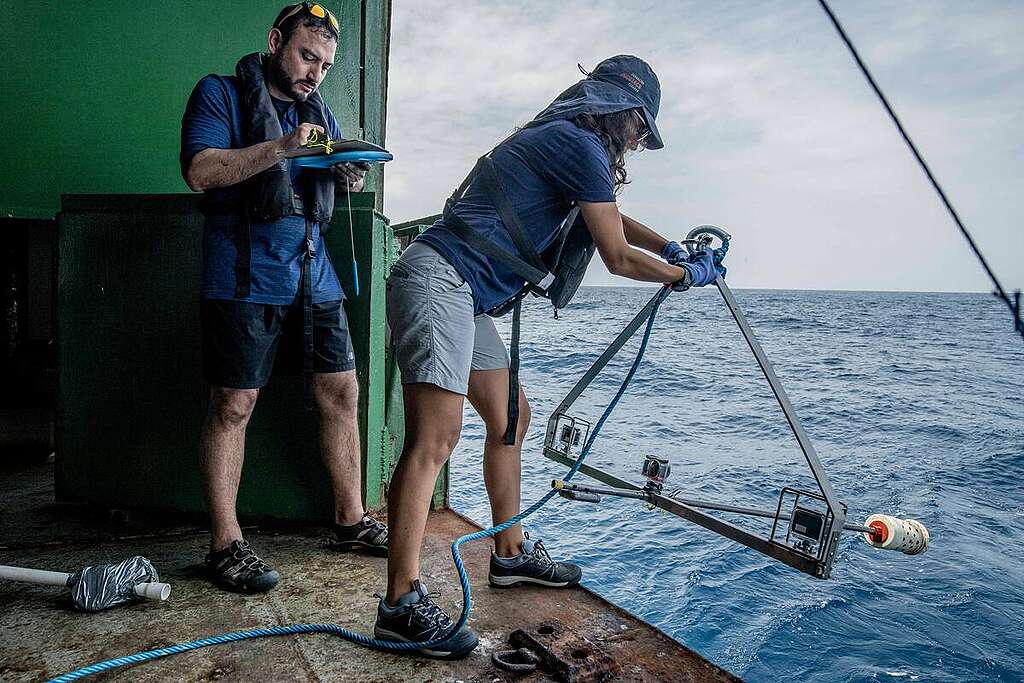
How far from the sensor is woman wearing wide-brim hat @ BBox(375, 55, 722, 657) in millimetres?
2090

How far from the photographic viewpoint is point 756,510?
2.20 metres

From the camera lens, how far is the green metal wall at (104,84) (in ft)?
13.1

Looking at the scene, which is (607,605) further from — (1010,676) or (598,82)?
(1010,676)

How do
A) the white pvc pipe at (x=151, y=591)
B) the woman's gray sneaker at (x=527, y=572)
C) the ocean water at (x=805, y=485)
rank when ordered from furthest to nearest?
the ocean water at (x=805, y=485)
the woman's gray sneaker at (x=527, y=572)
the white pvc pipe at (x=151, y=591)

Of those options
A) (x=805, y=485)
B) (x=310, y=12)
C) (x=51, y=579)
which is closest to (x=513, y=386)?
(x=310, y=12)

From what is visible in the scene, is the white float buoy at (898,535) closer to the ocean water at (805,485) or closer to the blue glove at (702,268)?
the blue glove at (702,268)

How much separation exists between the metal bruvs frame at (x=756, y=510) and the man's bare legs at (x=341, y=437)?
78 centimetres

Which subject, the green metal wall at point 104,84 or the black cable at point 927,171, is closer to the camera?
the black cable at point 927,171

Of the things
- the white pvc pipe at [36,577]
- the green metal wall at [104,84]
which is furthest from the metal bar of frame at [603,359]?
the green metal wall at [104,84]

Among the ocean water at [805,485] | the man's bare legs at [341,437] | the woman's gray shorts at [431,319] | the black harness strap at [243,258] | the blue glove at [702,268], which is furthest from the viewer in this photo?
the ocean water at [805,485]

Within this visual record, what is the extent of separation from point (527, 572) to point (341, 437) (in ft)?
2.92

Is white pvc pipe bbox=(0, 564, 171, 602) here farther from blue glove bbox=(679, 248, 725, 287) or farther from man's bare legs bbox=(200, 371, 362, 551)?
blue glove bbox=(679, 248, 725, 287)

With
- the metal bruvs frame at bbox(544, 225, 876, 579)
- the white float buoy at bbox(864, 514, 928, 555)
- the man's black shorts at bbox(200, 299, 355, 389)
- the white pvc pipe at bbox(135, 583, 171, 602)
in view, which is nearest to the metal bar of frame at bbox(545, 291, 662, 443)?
the metal bruvs frame at bbox(544, 225, 876, 579)

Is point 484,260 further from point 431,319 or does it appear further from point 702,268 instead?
point 702,268
